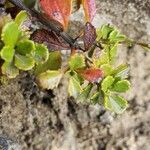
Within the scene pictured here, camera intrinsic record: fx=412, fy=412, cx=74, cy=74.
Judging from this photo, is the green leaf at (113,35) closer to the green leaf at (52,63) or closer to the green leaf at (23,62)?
the green leaf at (52,63)

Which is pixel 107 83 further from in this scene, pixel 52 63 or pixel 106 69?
pixel 52 63

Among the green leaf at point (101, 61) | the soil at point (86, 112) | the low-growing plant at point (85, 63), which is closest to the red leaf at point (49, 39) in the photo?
the low-growing plant at point (85, 63)

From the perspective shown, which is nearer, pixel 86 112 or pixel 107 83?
pixel 107 83

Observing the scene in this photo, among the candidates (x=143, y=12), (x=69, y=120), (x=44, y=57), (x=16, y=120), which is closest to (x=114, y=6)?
(x=143, y=12)

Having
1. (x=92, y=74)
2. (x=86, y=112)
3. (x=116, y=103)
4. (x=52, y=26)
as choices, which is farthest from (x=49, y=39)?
(x=86, y=112)

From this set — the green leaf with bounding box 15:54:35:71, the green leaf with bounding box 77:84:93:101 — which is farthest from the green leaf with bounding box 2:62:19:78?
the green leaf with bounding box 77:84:93:101

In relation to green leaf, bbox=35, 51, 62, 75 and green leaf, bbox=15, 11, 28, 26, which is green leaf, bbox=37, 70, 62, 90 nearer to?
green leaf, bbox=35, 51, 62, 75
